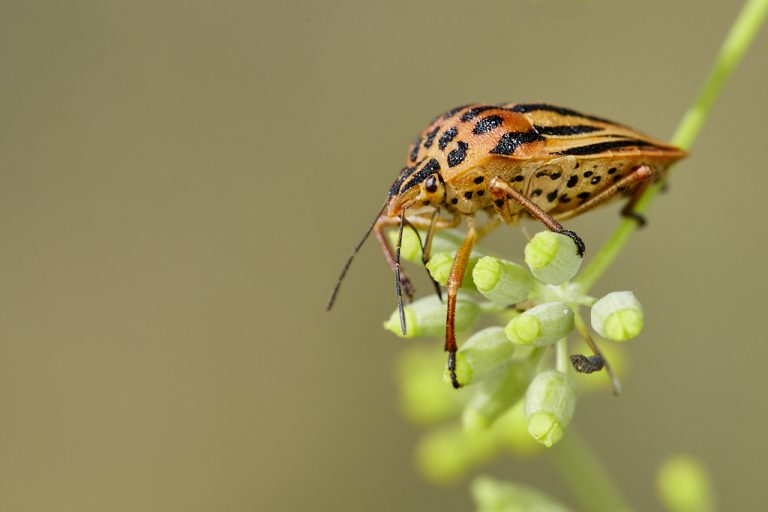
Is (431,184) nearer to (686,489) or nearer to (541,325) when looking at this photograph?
(541,325)

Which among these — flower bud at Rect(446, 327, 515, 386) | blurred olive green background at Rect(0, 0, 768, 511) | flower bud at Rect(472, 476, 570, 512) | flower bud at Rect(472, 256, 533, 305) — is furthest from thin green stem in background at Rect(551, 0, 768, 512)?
blurred olive green background at Rect(0, 0, 768, 511)

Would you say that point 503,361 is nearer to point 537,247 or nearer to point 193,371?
point 537,247

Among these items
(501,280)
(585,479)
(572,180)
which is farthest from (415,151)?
(585,479)

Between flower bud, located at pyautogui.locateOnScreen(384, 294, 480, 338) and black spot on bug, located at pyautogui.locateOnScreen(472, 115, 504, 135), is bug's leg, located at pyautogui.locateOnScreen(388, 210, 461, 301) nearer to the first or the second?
flower bud, located at pyautogui.locateOnScreen(384, 294, 480, 338)

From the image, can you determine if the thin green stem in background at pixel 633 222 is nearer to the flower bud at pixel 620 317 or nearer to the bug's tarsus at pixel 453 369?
the flower bud at pixel 620 317

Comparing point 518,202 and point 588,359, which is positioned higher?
point 518,202

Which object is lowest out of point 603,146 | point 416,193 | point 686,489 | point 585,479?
point 585,479

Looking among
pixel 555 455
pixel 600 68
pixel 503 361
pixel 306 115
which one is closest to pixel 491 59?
pixel 600 68
